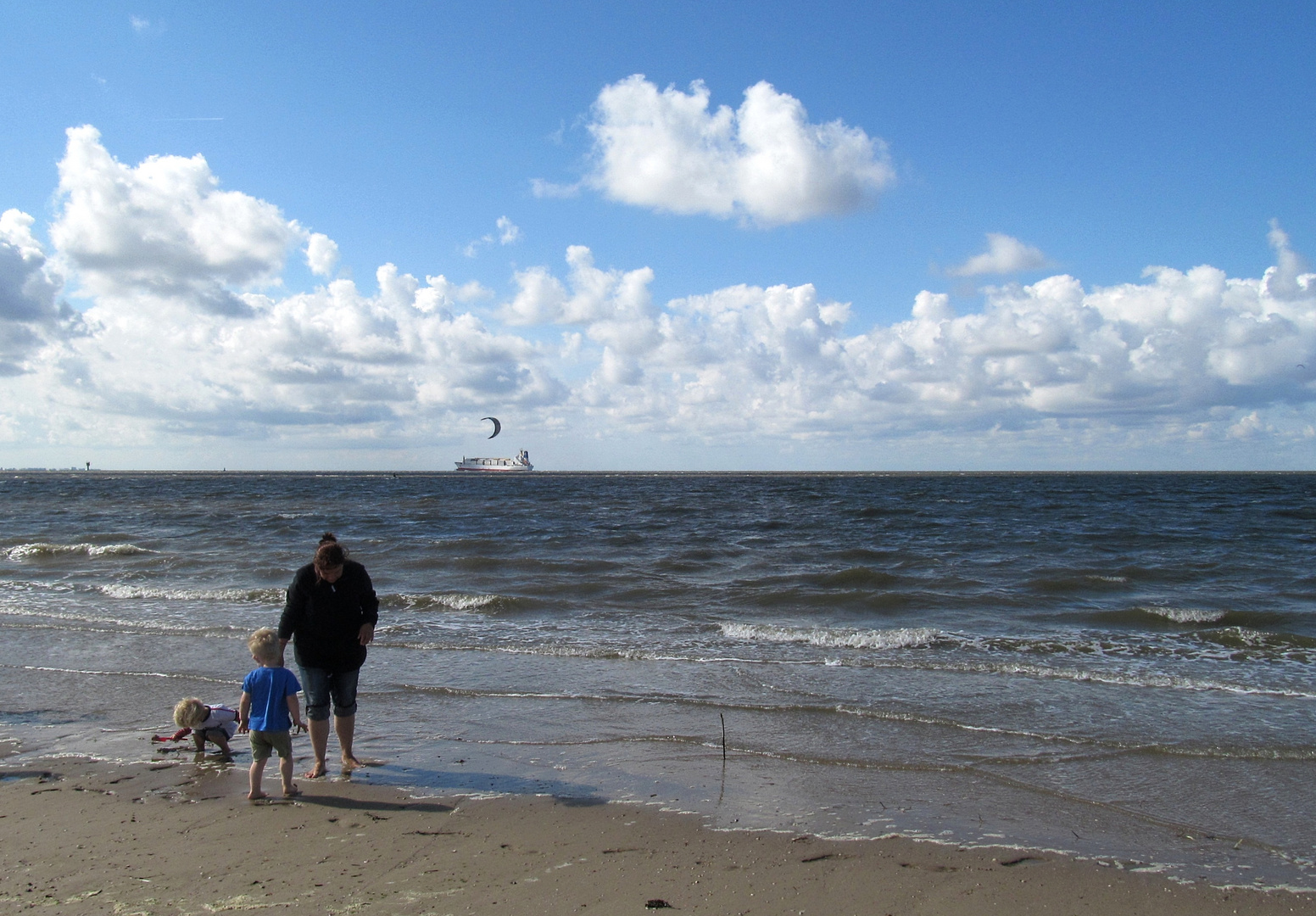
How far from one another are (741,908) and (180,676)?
7.26 metres

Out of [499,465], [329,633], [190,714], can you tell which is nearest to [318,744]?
[329,633]

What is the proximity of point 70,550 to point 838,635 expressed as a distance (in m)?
21.0

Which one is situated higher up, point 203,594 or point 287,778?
point 287,778

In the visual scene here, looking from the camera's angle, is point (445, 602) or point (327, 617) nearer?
point (327, 617)

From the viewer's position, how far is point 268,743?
5.25 m

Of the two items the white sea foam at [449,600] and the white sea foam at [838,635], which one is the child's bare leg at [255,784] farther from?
the white sea foam at [449,600]

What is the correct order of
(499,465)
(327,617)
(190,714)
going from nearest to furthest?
1. (327,617)
2. (190,714)
3. (499,465)

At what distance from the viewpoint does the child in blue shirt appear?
205 inches

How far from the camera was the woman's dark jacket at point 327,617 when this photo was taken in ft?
17.9

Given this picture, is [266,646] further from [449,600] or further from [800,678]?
[449,600]

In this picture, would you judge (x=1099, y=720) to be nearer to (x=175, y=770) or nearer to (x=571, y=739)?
(x=571, y=739)

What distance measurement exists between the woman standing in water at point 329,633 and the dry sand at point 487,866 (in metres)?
0.59

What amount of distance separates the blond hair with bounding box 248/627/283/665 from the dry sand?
2.95 feet

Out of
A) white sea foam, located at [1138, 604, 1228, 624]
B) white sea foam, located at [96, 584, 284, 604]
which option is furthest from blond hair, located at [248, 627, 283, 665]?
white sea foam, located at [1138, 604, 1228, 624]
